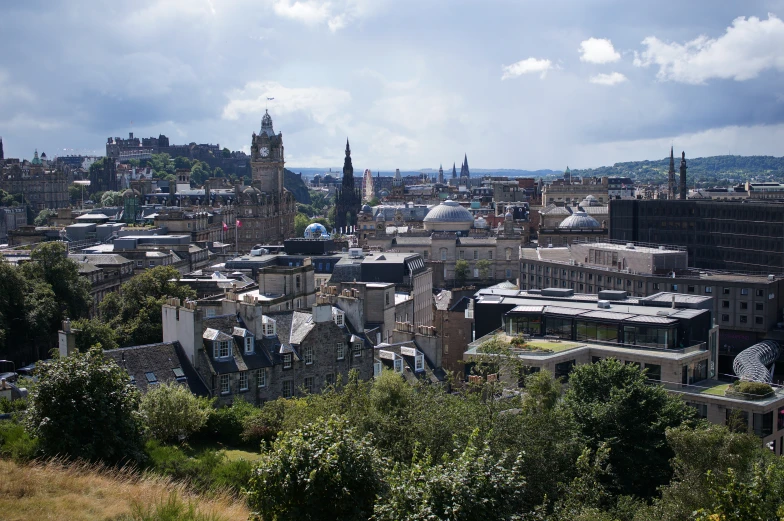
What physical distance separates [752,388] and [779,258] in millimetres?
55159

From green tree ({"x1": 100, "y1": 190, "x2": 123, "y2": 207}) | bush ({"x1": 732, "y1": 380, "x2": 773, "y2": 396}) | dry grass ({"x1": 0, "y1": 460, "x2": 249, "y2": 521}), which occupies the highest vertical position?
green tree ({"x1": 100, "y1": 190, "x2": 123, "y2": 207})

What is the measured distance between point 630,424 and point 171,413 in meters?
16.8

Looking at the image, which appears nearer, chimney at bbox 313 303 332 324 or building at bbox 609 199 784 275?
chimney at bbox 313 303 332 324

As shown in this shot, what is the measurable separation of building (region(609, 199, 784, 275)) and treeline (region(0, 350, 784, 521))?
64.8 meters

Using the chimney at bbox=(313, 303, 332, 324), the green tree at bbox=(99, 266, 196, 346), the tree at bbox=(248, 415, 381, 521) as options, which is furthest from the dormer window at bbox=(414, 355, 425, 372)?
the tree at bbox=(248, 415, 381, 521)

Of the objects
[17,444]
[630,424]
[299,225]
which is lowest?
[299,225]

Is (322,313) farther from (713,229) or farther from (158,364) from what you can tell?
(713,229)

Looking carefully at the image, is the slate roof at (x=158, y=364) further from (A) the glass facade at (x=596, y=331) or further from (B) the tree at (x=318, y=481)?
(A) the glass facade at (x=596, y=331)

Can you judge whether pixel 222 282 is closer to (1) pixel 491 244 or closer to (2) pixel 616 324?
(2) pixel 616 324

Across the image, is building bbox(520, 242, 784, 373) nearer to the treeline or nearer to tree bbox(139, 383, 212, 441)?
the treeline

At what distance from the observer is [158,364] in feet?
130

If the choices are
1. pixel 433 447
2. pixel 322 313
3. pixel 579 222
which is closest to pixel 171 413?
pixel 433 447

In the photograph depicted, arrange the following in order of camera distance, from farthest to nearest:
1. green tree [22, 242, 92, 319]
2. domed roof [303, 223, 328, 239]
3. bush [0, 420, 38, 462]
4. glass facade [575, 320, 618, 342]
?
domed roof [303, 223, 328, 239], green tree [22, 242, 92, 319], glass facade [575, 320, 618, 342], bush [0, 420, 38, 462]

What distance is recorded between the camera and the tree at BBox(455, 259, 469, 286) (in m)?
122
